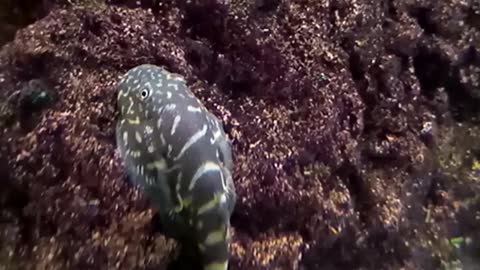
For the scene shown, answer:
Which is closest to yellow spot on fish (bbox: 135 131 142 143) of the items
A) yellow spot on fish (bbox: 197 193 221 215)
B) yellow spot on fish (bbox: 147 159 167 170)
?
yellow spot on fish (bbox: 147 159 167 170)

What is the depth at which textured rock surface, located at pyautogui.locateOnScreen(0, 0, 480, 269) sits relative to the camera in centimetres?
263

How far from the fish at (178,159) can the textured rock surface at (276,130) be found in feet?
0.31

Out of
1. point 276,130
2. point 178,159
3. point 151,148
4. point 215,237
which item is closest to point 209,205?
point 215,237

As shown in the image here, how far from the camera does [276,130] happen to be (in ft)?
10.5

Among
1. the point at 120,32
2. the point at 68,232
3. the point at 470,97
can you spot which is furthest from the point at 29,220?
the point at 470,97

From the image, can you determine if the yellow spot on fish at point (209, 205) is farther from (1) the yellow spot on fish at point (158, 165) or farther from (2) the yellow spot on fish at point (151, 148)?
(2) the yellow spot on fish at point (151, 148)

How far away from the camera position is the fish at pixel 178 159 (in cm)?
248

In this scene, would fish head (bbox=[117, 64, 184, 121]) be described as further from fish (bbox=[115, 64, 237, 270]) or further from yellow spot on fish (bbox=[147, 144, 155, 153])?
yellow spot on fish (bbox=[147, 144, 155, 153])

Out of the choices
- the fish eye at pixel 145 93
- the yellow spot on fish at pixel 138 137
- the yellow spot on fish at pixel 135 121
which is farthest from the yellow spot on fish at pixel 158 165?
the fish eye at pixel 145 93

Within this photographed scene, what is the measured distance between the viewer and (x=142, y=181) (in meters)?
2.64

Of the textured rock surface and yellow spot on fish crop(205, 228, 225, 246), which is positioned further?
the textured rock surface

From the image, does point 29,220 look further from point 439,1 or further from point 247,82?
point 439,1

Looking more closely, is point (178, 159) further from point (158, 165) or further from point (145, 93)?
point (145, 93)

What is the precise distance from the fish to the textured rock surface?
0.10m
